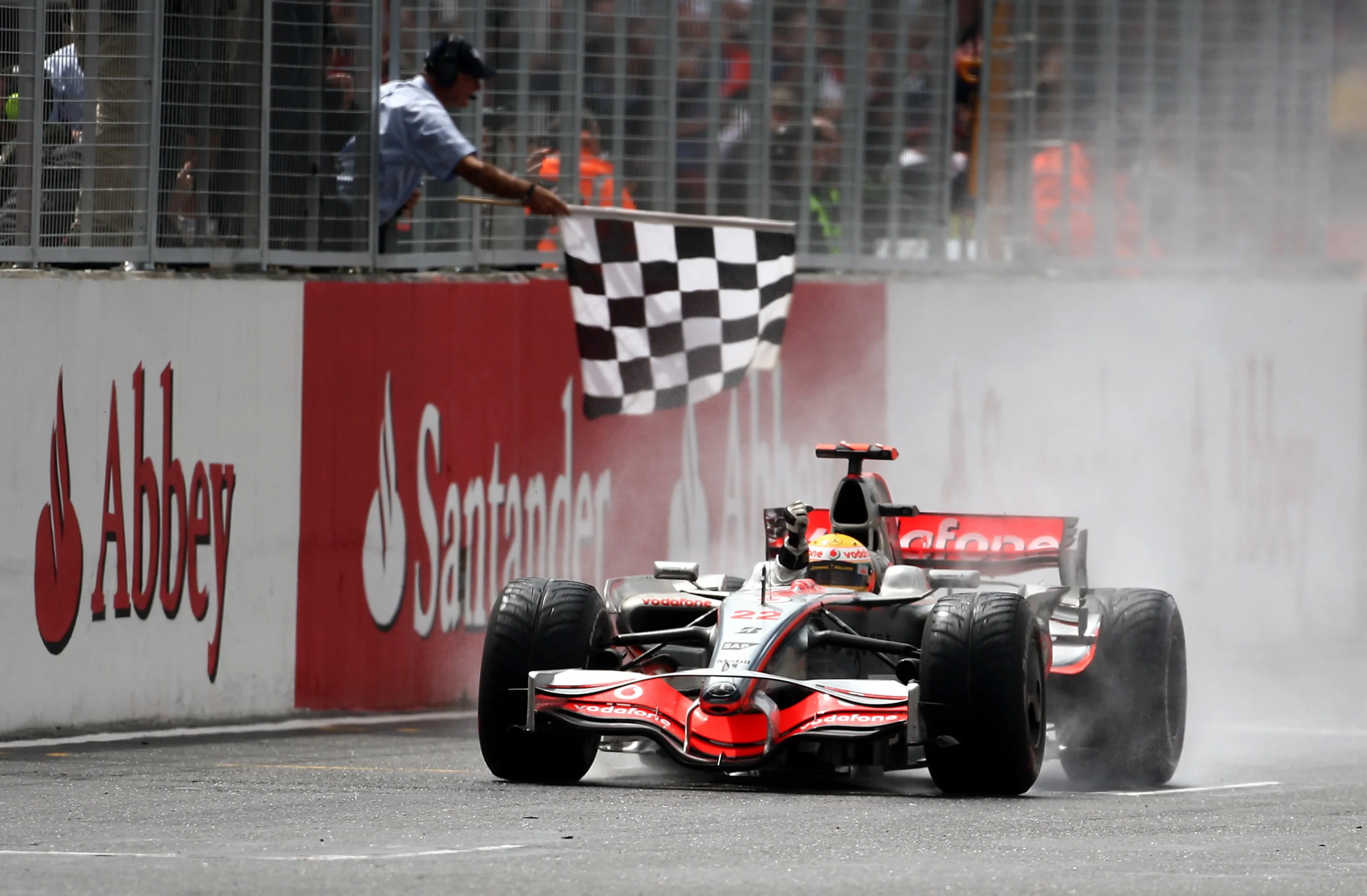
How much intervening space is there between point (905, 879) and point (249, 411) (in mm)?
5702

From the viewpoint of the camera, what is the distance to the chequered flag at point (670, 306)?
12.7 metres

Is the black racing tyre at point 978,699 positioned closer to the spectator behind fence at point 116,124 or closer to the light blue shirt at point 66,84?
the spectator behind fence at point 116,124

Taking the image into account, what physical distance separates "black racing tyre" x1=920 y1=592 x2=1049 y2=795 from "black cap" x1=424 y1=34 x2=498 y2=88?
4.63 m

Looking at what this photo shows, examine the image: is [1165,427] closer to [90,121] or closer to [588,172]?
[588,172]

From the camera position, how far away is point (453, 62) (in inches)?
483

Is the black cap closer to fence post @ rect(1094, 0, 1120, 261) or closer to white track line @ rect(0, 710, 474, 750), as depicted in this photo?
white track line @ rect(0, 710, 474, 750)

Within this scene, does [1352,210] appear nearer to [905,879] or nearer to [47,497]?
[47,497]

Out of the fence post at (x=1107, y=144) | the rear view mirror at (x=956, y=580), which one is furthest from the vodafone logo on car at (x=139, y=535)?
the fence post at (x=1107, y=144)

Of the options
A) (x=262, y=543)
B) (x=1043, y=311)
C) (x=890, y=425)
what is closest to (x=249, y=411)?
(x=262, y=543)

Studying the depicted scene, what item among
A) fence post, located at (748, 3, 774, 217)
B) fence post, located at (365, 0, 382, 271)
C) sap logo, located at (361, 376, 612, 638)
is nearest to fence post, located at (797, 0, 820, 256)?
fence post, located at (748, 3, 774, 217)

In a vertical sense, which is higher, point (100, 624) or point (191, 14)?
point (191, 14)

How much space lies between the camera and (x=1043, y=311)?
15836 millimetres

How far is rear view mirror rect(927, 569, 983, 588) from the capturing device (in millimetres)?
9961

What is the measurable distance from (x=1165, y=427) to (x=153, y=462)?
26.1ft
